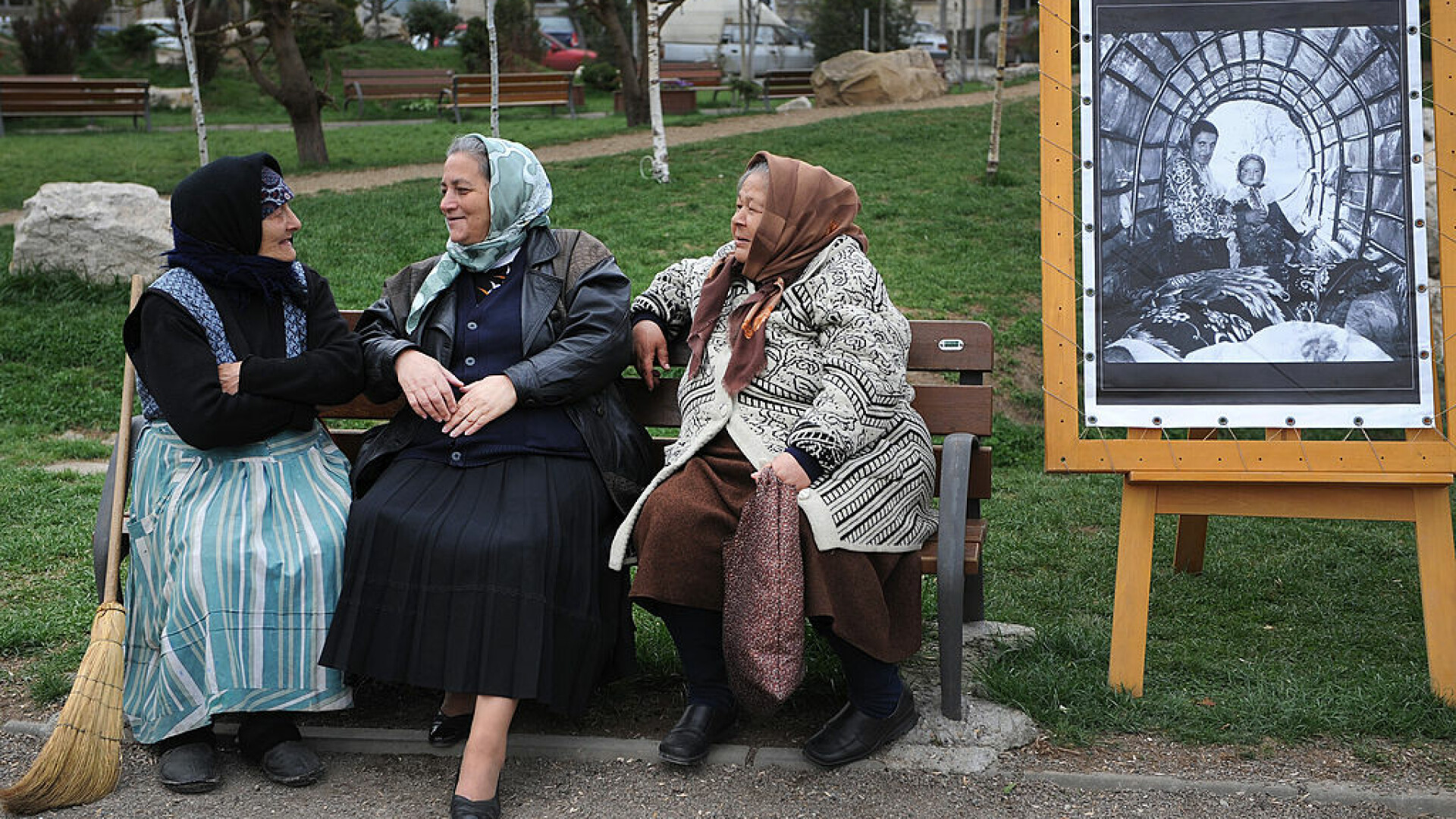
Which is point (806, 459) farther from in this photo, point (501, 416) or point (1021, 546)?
point (1021, 546)

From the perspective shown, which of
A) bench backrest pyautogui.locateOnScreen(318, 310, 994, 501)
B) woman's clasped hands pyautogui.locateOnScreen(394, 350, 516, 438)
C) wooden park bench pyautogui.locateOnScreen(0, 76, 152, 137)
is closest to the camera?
woman's clasped hands pyautogui.locateOnScreen(394, 350, 516, 438)

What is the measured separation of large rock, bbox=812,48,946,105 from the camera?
1919 centimetres

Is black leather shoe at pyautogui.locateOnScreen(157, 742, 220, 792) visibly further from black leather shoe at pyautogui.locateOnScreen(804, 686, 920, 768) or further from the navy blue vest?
black leather shoe at pyautogui.locateOnScreen(804, 686, 920, 768)

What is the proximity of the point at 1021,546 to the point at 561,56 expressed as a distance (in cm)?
2401

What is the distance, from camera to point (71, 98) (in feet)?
62.6

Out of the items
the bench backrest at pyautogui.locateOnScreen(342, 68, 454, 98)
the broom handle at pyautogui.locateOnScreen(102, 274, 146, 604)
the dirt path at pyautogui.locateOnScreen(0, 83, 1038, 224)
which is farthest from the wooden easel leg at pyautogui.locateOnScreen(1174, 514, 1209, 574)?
the bench backrest at pyautogui.locateOnScreen(342, 68, 454, 98)

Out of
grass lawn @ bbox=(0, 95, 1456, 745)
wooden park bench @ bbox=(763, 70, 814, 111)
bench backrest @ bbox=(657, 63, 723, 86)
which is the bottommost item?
grass lawn @ bbox=(0, 95, 1456, 745)

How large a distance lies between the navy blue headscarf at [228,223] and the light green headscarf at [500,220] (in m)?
0.38

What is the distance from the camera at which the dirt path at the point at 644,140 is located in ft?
44.4

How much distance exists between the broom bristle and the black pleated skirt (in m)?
→ 0.49

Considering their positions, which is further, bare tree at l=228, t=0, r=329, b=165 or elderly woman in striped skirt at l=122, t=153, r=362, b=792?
bare tree at l=228, t=0, r=329, b=165

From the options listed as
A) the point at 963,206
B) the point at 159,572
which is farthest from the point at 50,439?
the point at 963,206

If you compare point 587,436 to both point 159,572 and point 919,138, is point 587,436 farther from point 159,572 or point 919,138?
point 919,138

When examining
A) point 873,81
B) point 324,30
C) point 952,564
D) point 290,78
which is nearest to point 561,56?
point 324,30
